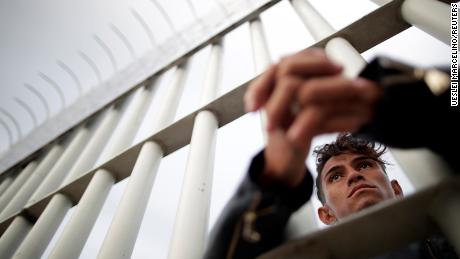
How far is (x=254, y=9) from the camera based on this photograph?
2145 mm

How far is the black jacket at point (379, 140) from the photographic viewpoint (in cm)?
44

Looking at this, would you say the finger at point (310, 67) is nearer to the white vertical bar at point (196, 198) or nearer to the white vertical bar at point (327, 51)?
the white vertical bar at point (327, 51)

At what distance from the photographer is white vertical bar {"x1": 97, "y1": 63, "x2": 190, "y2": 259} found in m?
1.12

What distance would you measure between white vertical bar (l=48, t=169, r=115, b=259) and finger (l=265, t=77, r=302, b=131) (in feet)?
4.50

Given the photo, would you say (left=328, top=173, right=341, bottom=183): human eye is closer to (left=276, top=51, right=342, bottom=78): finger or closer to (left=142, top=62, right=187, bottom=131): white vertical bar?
(left=142, top=62, right=187, bottom=131): white vertical bar

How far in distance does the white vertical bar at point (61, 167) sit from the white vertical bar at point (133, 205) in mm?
1044

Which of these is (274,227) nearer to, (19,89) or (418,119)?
(418,119)

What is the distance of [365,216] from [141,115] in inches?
75.2

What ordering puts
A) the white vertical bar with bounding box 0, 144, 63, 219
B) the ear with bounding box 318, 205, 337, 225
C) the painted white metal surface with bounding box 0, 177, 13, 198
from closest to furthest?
the ear with bounding box 318, 205, 337, 225 < the white vertical bar with bounding box 0, 144, 63, 219 < the painted white metal surface with bounding box 0, 177, 13, 198

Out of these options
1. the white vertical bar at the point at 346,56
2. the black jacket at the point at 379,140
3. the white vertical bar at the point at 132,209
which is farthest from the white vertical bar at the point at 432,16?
the white vertical bar at the point at 132,209

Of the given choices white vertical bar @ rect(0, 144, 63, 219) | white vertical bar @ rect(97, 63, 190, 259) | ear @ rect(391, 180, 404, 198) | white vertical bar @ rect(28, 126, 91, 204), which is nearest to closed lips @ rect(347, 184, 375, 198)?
ear @ rect(391, 180, 404, 198)

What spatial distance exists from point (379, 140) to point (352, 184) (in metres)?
1.26

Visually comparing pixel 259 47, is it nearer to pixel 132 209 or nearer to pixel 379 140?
pixel 132 209

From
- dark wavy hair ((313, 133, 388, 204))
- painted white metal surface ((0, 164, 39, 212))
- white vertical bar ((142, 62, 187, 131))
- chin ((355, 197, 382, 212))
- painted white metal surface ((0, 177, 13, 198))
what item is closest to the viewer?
chin ((355, 197, 382, 212))
